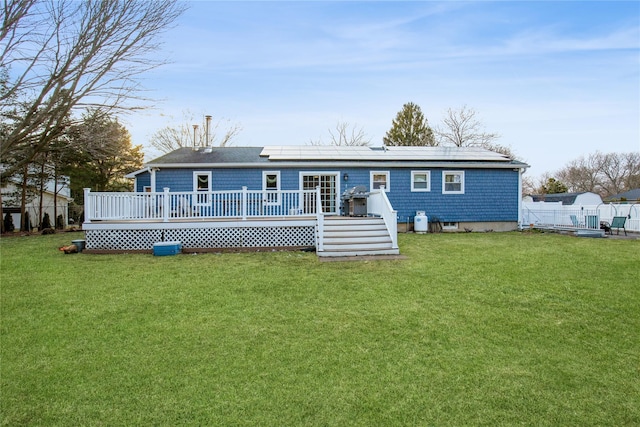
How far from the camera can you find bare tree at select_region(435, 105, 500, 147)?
33.0 meters

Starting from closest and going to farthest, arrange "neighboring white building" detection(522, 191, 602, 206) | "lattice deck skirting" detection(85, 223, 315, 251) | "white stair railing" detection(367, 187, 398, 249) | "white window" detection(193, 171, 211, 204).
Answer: "white stair railing" detection(367, 187, 398, 249) < "lattice deck skirting" detection(85, 223, 315, 251) < "white window" detection(193, 171, 211, 204) < "neighboring white building" detection(522, 191, 602, 206)

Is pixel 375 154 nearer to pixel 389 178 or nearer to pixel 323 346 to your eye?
pixel 389 178

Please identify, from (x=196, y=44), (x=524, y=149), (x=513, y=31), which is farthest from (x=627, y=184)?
(x=196, y=44)

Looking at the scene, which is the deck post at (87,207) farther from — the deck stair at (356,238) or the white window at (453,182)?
the white window at (453,182)

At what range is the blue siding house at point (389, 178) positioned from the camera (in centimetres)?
1406

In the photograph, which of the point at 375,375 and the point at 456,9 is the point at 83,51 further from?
the point at 456,9

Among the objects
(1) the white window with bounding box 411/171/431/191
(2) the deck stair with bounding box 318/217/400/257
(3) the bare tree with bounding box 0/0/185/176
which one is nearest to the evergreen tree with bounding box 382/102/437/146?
(1) the white window with bounding box 411/171/431/191

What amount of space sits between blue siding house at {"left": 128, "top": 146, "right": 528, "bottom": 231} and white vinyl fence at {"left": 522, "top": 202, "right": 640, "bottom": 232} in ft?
5.50

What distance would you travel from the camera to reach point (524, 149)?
A: 121 feet

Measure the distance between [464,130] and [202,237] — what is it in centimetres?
3016

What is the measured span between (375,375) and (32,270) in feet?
25.6

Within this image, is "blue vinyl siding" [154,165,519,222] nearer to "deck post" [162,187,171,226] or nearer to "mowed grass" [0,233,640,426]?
"deck post" [162,187,171,226]

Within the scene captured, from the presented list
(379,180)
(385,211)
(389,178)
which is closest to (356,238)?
(385,211)

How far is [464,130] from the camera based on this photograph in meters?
33.7
